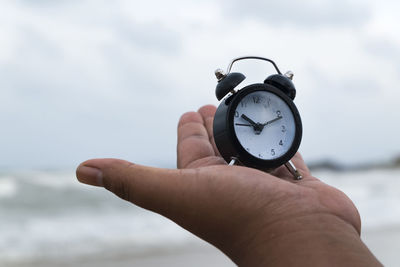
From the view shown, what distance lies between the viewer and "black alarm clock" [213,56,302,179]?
258 centimetres

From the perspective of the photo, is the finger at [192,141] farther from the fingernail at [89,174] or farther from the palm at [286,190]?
the fingernail at [89,174]

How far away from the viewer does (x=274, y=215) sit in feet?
6.22

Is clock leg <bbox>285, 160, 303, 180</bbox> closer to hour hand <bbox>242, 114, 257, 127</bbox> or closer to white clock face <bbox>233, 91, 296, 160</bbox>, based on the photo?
white clock face <bbox>233, 91, 296, 160</bbox>

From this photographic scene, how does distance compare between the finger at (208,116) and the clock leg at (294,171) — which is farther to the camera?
the finger at (208,116)

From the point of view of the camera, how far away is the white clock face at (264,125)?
8.59ft

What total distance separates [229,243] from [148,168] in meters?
0.46

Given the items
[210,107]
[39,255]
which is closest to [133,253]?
[39,255]

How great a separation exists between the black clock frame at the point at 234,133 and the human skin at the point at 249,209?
567 mm

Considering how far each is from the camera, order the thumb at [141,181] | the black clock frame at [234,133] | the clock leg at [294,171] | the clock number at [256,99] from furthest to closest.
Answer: the clock number at [256,99]
the black clock frame at [234,133]
the clock leg at [294,171]
the thumb at [141,181]

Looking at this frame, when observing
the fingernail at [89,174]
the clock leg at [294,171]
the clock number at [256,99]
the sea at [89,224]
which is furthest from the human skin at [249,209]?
the sea at [89,224]

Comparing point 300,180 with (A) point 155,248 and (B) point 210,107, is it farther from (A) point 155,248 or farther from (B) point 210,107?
(A) point 155,248

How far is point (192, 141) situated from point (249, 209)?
0.87 m

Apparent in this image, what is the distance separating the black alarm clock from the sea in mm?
3076

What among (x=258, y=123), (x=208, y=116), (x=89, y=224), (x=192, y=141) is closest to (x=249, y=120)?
(x=258, y=123)
